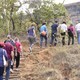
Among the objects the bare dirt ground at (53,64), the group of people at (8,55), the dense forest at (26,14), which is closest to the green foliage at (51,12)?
the dense forest at (26,14)

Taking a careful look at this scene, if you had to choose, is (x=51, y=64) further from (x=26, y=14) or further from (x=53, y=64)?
(x=26, y=14)

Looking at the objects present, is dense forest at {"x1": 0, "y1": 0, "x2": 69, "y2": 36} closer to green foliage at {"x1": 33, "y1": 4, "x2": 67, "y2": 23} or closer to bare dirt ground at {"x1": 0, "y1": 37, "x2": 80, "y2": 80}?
green foliage at {"x1": 33, "y1": 4, "x2": 67, "y2": 23}

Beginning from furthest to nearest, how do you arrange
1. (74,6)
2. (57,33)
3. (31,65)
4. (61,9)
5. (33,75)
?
(74,6), (61,9), (57,33), (31,65), (33,75)

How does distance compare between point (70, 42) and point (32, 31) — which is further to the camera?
point (70, 42)

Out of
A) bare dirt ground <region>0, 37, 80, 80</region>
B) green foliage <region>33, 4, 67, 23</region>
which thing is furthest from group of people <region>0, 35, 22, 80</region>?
green foliage <region>33, 4, 67, 23</region>

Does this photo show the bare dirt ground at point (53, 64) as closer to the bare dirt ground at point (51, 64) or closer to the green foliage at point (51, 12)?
the bare dirt ground at point (51, 64)

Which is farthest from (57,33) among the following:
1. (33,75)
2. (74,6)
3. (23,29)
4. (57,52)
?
(74,6)

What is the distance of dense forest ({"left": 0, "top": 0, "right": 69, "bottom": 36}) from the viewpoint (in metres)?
25.8

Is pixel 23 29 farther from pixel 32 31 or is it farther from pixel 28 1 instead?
pixel 32 31

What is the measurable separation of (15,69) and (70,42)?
6363 mm

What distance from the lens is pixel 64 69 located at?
14648mm

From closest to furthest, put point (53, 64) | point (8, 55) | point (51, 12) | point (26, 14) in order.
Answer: point (8, 55) < point (53, 64) < point (51, 12) < point (26, 14)

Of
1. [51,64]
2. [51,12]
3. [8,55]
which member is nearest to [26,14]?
[51,12]

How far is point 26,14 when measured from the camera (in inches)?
1064
